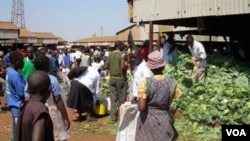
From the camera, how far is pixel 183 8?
1025 centimetres

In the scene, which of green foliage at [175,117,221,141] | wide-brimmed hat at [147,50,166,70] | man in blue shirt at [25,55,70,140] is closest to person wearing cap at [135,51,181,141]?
wide-brimmed hat at [147,50,166,70]

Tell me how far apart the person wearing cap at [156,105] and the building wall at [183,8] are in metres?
4.44

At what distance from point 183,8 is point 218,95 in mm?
2998

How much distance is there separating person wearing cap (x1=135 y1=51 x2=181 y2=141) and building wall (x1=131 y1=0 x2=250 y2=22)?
444 centimetres

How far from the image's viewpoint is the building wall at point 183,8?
8405 mm

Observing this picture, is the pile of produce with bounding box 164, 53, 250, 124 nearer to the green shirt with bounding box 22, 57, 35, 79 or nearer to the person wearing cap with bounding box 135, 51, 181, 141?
the green shirt with bounding box 22, 57, 35, 79

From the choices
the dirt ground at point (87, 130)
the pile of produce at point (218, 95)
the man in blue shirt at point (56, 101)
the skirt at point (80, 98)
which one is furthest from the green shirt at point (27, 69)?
the man in blue shirt at point (56, 101)

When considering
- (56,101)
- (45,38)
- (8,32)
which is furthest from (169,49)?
(45,38)

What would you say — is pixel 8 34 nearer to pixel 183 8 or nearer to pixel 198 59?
pixel 183 8

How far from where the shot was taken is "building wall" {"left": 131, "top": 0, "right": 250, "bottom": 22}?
8.40m

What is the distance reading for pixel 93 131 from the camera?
861cm

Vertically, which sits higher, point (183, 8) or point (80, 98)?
point (183, 8)

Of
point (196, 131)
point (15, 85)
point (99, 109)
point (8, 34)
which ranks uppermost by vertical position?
point (8, 34)

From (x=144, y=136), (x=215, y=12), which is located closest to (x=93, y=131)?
(x=215, y=12)
